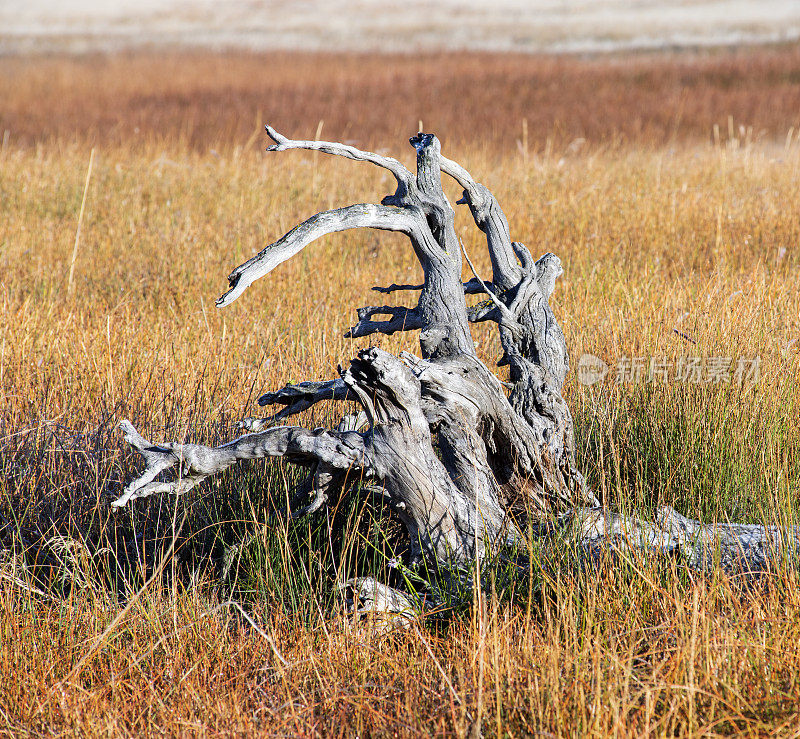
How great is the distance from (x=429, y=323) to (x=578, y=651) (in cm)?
85

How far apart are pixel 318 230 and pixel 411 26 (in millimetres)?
38774

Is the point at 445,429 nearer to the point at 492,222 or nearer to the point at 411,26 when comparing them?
the point at 492,222

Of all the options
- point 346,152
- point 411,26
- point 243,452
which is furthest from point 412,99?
point 411,26

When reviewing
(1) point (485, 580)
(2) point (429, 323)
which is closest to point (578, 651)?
(1) point (485, 580)

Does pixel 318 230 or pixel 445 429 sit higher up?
pixel 318 230

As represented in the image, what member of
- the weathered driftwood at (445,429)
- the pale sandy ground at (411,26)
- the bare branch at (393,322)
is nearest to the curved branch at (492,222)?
the weathered driftwood at (445,429)

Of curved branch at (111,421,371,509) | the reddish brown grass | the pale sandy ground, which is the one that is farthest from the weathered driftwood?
the pale sandy ground

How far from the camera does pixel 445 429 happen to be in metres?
1.83

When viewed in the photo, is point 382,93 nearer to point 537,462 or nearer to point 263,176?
point 263,176

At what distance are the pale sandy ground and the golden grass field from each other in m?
22.8

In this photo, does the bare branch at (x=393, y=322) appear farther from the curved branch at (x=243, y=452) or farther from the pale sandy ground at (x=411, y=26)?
the pale sandy ground at (x=411, y=26)

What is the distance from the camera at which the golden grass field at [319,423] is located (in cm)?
140

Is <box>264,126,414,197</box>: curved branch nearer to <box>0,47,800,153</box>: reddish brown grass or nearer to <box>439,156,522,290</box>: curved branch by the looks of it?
<box>439,156,522,290</box>: curved branch

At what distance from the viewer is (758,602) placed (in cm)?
151
